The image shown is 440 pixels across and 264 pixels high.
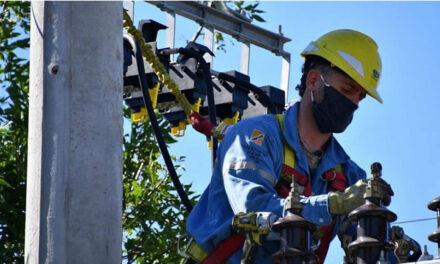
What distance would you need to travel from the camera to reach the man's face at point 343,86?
775cm

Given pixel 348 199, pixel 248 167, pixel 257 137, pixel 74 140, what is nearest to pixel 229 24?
pixel 257 137

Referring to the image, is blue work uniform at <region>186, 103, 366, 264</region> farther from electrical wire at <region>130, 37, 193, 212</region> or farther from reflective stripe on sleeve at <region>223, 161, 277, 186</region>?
electrical wire at <region>130, 37, 193, 212</region>

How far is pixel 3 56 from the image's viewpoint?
1449 cm

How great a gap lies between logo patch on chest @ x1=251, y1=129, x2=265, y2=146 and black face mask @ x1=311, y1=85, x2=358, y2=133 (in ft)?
A: 1.29

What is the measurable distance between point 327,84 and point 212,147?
1.31m

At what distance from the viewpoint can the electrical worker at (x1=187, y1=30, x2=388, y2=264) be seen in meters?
7.13

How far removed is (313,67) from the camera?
25.9ft

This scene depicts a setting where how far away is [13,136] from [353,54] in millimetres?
6483

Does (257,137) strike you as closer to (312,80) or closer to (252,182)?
(252,182)

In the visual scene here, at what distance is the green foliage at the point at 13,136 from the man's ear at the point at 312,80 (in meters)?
5.27

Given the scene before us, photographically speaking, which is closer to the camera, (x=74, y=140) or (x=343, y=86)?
(x=74, y=140)

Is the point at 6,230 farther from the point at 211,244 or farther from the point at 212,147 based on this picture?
the point at 211,244

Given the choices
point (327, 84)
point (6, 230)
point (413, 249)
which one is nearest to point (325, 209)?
point (413, 249)

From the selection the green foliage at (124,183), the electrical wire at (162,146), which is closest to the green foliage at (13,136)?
the green foliage at (124,183)
